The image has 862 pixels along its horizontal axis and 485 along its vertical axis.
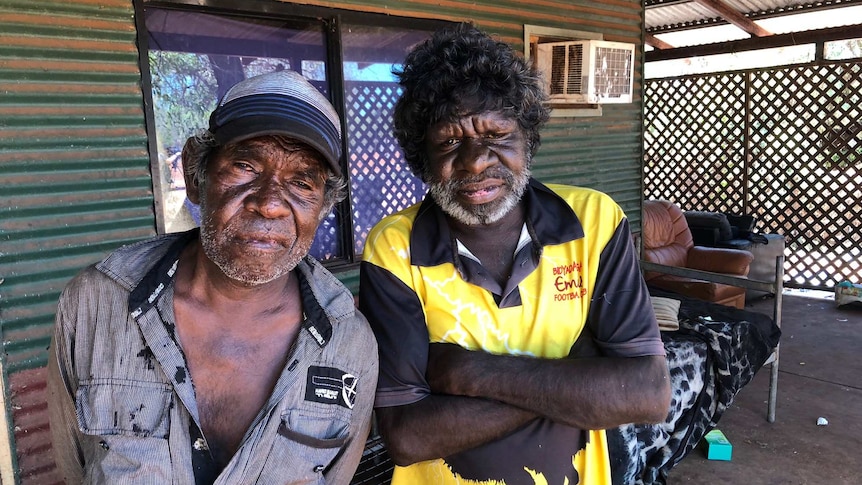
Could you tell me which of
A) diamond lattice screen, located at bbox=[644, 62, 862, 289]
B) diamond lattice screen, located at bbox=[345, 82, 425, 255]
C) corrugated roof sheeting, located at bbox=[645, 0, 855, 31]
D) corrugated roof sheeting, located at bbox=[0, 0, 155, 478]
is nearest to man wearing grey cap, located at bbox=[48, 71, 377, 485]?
corrugated roof sheeting, located at bbox=[0, 0, 155, 478]

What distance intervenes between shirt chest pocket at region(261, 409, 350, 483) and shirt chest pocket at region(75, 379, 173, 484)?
235 mm

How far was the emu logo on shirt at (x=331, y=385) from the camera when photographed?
1.41 meters

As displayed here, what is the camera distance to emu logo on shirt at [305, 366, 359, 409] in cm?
141

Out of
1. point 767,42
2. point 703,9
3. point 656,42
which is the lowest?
point 767,42

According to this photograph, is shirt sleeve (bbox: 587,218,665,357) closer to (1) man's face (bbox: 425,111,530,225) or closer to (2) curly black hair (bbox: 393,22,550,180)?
(1) man's face (bbox: 425,111,530,225)

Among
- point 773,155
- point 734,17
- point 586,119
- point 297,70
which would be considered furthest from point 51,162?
point 773,155

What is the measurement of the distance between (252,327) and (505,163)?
2.53 ft

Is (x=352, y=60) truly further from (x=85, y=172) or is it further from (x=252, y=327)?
(x=252, y=327)

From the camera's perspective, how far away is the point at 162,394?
4.41 feet

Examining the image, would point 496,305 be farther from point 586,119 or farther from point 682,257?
point 682,257

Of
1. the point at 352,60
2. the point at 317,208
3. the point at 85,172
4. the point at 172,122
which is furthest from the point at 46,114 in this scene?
the point at 317,208

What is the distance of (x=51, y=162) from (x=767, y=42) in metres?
8.87

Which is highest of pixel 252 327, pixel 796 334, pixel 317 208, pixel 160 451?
pixel 317 208

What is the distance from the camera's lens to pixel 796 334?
20.8 feet
